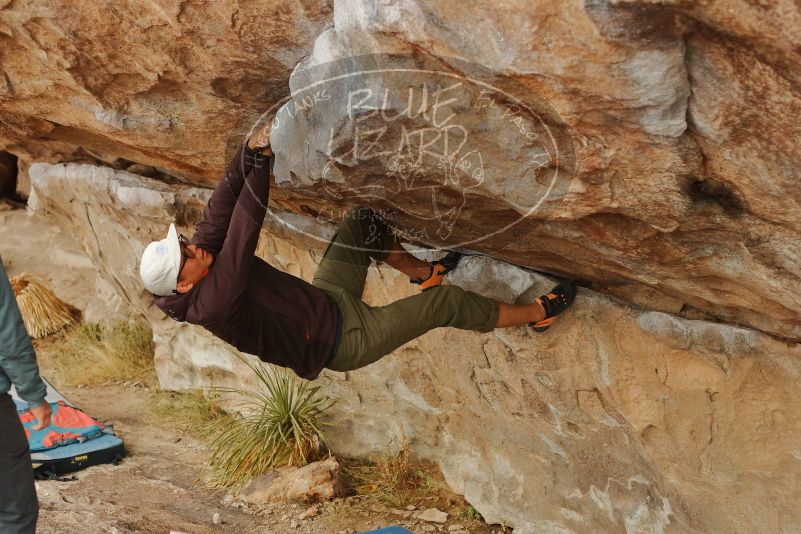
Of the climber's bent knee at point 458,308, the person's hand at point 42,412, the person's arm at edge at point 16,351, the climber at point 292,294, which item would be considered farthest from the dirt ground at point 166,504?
the climber's bent knee at point 458,308

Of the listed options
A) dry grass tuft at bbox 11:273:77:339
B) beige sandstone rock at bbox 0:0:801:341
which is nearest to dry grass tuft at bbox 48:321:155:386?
dry grass tuft at bbox 11:273:77:339

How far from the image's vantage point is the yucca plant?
17.5ft

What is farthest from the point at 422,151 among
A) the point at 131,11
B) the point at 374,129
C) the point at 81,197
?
the point at 81,197

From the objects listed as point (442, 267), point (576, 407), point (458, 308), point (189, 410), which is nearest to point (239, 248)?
point (458, 308)

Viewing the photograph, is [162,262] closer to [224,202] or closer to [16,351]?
[224,202]

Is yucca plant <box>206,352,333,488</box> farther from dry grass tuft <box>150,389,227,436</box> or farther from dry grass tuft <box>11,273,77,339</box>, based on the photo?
dry grass tuft <box>11,273,77,339</box>

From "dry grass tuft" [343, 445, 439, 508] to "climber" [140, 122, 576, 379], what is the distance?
4.95ft

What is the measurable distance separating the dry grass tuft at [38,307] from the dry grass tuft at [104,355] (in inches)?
7.5

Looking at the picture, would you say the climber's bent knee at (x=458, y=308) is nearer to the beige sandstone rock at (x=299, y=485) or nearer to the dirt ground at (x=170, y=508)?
the dirt ground at (x=170, y=508)

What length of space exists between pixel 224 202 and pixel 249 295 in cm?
39

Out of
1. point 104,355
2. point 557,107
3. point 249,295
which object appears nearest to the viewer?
point 557,107

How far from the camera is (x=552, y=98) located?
242 cm

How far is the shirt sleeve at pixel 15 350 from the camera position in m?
3.44

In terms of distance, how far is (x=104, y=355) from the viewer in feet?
23.7
